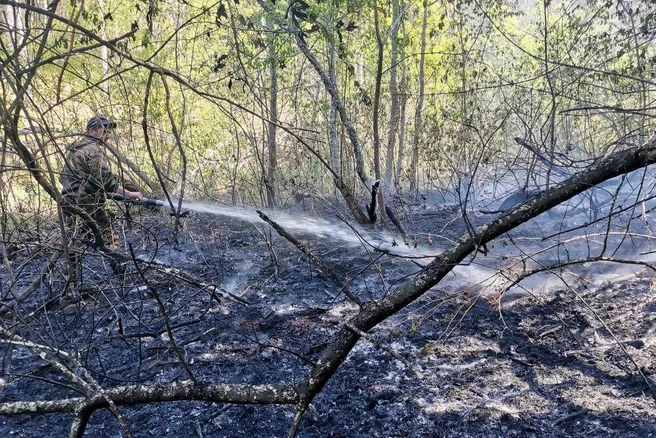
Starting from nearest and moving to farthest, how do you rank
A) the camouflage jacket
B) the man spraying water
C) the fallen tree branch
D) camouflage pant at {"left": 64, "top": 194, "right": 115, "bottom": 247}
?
the fallen tree branch
the camouflage jacket
the man spraying water
camouflage pant at {"left": 64, "top": 194, "right": 115, "bottom": 247}

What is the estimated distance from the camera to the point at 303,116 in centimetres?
886

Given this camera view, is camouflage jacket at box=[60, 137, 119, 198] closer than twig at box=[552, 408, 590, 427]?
Yes

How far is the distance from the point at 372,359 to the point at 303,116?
599 centimetres

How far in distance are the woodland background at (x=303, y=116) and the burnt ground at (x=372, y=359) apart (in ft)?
0.95

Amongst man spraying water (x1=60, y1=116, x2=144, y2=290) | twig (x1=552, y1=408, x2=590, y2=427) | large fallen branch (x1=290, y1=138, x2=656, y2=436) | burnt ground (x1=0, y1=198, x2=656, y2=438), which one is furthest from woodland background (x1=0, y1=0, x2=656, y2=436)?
twig (x1=552, y1=408, x2=590, y2=427)

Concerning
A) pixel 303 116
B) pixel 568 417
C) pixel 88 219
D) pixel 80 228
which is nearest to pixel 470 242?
pixel 568 417

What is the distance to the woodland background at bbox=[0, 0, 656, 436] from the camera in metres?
2.14

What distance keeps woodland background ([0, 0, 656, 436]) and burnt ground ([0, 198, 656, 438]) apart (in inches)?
11.4

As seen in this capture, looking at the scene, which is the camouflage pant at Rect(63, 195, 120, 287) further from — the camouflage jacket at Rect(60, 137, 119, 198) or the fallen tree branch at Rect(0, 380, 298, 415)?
the fallen tree branch at Rect(0, 380, 298, 415)

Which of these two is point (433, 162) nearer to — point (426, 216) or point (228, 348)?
point (426, 216)

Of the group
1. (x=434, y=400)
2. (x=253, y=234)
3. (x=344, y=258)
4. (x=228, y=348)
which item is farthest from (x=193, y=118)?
(x=434, y=400)

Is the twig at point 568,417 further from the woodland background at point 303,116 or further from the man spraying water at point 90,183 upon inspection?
the man spraying water at point 90,183

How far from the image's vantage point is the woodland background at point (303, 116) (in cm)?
214

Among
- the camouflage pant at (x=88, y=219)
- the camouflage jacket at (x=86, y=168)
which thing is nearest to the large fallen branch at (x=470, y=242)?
the camouflage jacket at (x=86, y=168)
